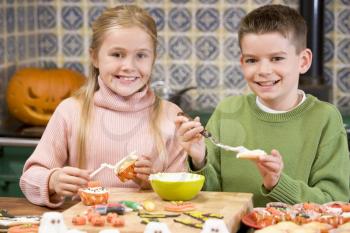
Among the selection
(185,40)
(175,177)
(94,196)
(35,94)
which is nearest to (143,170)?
(175,177)

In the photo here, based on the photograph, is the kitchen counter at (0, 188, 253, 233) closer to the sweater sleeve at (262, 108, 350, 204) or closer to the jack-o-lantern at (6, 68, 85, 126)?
the sweater sleeve at (262, 108, 350, 204)

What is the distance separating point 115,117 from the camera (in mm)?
2186

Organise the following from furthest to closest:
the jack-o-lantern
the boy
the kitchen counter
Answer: the jack-o-lantern < the boy < the kitchen counter

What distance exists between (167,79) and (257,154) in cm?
207

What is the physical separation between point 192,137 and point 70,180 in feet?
1.00

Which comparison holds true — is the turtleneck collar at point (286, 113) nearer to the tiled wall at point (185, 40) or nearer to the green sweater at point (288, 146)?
the green sweater at point (288, 146)

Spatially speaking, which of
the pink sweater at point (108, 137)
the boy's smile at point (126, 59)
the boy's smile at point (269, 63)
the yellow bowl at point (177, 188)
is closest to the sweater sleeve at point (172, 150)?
the pink sweater at point (108, 137)

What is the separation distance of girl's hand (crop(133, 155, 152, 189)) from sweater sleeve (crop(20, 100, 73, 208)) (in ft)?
0.66

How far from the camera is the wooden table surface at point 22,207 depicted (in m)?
1.80

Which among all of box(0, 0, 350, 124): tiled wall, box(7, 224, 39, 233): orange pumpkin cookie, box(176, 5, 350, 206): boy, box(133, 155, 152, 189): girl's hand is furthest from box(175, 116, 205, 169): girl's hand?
box(0, 0, 350, 124): tiled wall

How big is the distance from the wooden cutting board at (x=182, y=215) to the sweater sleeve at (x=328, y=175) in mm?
148

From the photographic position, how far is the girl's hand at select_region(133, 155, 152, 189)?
6.30 ft

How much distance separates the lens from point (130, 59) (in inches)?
82.8

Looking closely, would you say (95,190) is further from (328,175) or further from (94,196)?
(328,175)
